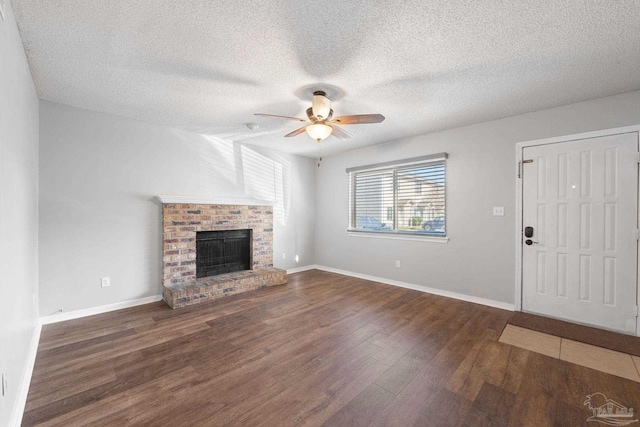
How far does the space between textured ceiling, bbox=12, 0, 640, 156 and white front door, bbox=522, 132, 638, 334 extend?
655 mm

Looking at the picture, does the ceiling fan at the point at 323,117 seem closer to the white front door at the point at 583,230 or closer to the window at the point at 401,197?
the window at the point at 401,197

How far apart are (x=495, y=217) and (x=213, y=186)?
4.26 metres

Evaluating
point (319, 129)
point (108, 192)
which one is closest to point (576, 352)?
point (319, 129)

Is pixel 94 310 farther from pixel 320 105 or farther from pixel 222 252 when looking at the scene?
pixel 320 105

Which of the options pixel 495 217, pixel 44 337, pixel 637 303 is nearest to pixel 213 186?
pixel 44 337

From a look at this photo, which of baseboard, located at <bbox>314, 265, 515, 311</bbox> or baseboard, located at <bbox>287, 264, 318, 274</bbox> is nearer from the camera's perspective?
baseboard, located at <bbox>314, 265, 515, 311</bbox>

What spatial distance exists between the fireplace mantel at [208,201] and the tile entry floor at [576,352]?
3.91 m

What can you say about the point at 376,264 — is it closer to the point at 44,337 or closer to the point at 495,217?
the point at 495,217

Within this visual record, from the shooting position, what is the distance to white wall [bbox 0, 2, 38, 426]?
146 cm

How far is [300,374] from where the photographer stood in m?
2.06

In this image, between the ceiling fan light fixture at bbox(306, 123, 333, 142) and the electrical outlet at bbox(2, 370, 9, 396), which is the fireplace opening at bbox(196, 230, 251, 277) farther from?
the electrical outlet at bbox(2, 370, 9, 396)

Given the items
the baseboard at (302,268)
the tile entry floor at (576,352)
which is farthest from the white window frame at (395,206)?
the tile entry floor at (576,352)

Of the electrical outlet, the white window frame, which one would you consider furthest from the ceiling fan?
the electrical outlet

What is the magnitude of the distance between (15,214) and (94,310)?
2.00m
